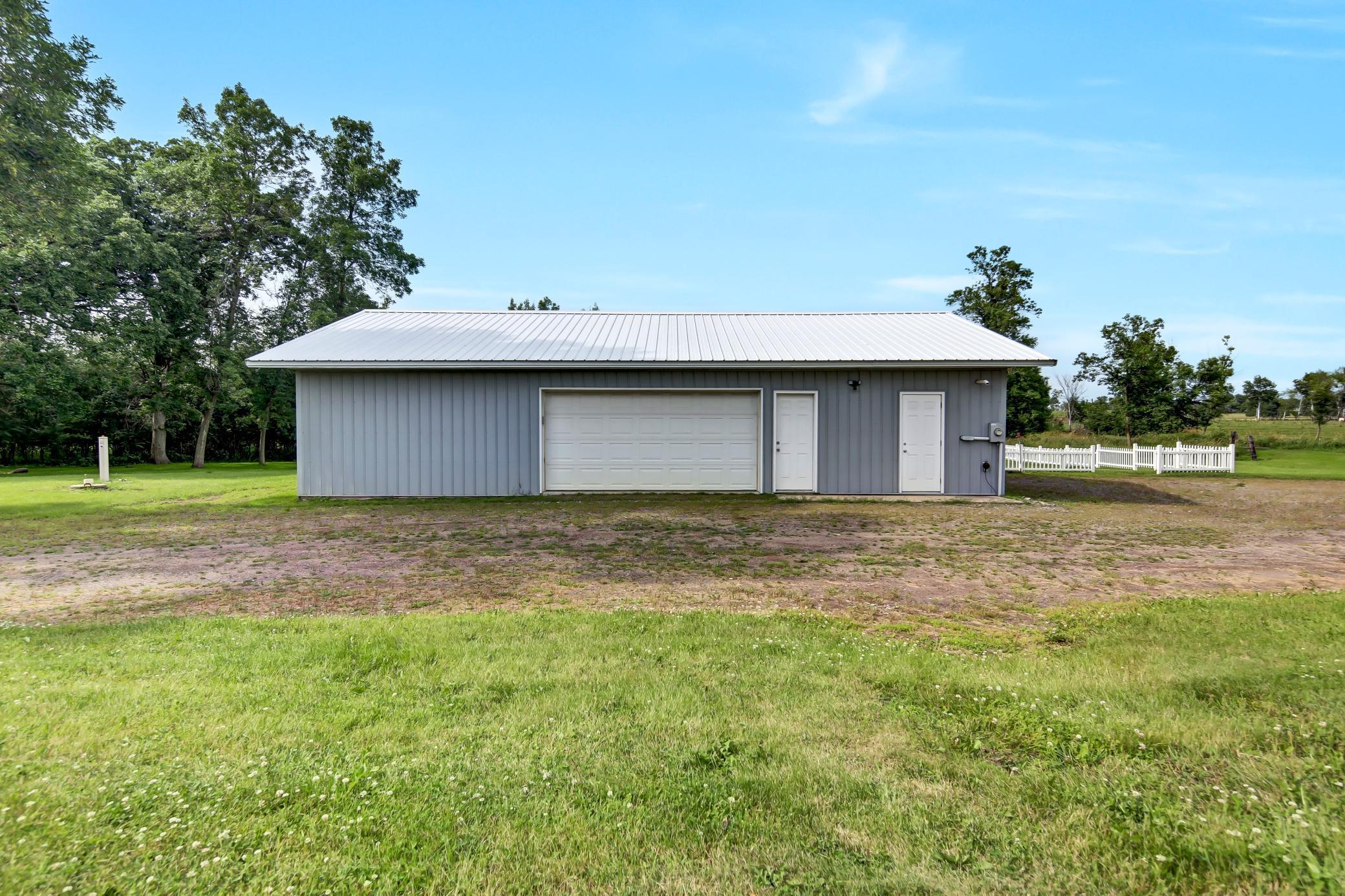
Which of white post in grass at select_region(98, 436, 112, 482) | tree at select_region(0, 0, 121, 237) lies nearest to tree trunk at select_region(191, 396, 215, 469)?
white post in grass at select_region(98, 436, 112, 482)

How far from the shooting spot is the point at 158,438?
77.4ft

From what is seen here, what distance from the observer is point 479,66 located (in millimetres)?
12266

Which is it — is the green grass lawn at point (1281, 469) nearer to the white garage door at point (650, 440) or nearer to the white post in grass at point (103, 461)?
the white garage door at point (650, 440)

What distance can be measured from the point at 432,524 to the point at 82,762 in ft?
22.0

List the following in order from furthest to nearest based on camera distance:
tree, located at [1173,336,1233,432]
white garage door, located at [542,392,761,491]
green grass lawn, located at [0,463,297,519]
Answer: tree, located at [1173,336,1233,432], white garage door, located at [542,392,761,491], green grass lawn, located at [0,463,297,519]

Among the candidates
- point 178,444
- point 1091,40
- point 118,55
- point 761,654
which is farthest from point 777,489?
point 178,444

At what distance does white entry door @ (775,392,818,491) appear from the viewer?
12.3 m

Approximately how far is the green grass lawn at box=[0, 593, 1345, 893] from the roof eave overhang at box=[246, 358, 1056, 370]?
8.31 meters

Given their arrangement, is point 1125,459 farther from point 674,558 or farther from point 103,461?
point 103,461

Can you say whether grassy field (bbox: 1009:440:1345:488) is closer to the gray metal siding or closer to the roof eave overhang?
the gray metal siding

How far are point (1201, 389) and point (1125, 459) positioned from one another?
15.7 m

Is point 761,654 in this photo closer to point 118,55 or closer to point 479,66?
point 479,66

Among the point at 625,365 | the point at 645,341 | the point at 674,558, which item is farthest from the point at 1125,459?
the point at 674,558

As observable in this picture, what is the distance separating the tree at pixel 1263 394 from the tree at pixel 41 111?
232ft
